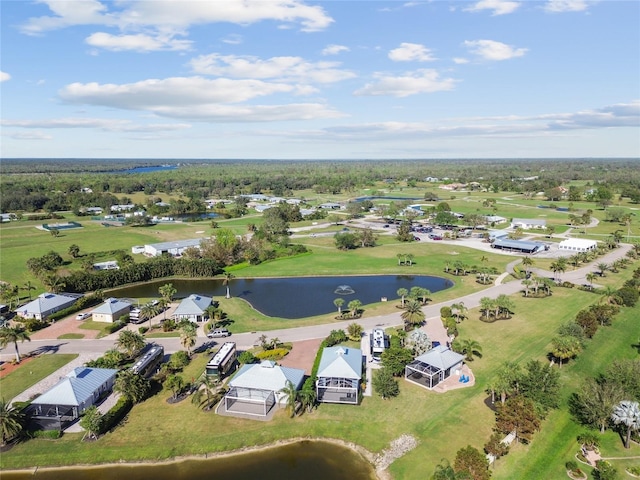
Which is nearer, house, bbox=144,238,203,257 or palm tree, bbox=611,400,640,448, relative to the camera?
palm tree, bbox=611,400,640,448

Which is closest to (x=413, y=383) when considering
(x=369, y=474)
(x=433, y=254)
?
(x=369, y=474)

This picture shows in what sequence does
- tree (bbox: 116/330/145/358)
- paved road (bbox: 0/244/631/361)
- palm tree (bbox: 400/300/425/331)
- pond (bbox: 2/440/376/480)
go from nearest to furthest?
pond (bbox: 2/440/376/480), tree (bbox: 116/330/145/358), paved road (bbox: 0/244/631/361), palm tree (bbox: 400/300/425/331)

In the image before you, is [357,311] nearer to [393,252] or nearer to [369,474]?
[369,474]

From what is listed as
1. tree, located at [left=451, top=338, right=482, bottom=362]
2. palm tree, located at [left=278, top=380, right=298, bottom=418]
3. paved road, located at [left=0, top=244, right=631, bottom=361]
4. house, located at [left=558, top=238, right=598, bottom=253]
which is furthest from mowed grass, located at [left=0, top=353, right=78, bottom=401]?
house, located at [left=558, top=238, right=598, bottom=253]

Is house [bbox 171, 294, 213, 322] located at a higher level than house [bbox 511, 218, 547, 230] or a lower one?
lower

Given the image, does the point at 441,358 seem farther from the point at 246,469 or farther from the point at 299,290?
the point at 299,290

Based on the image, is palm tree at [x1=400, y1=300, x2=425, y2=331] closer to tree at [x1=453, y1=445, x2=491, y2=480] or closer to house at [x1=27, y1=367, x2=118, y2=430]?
tree at [x1=453, y1=445, x2=491, y2=480]
